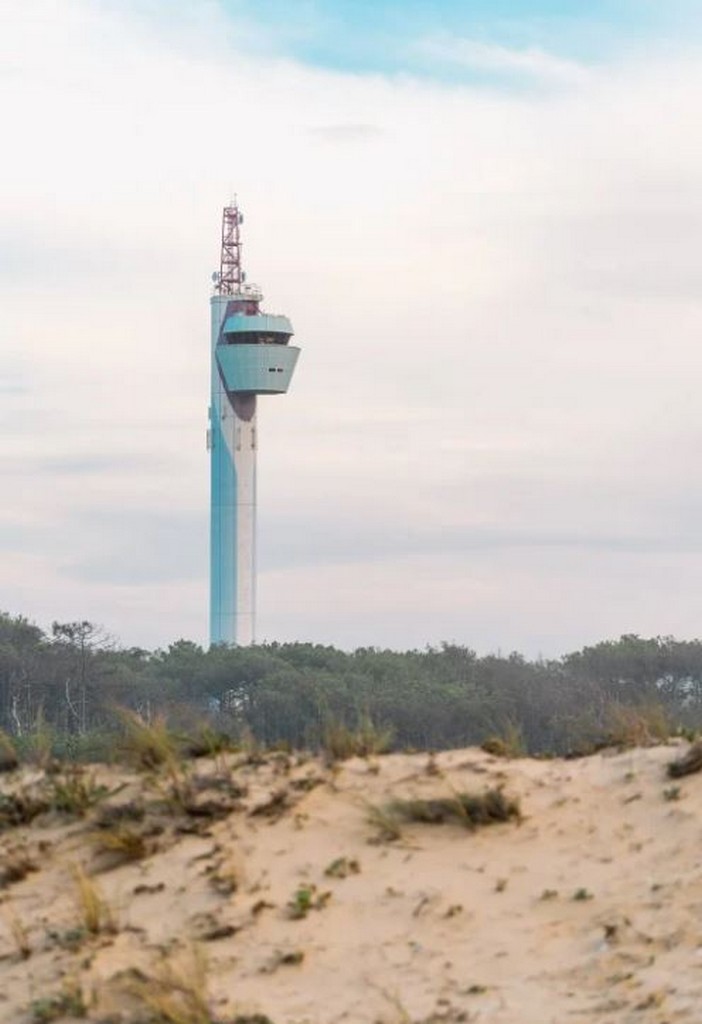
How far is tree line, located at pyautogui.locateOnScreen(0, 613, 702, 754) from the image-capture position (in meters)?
63.6

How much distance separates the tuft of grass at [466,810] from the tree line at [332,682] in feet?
146

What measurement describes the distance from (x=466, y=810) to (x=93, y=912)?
269 centimetres

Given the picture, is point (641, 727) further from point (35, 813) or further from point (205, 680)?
point (205, 680)

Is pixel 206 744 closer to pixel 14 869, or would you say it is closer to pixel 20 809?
pixel 20 809

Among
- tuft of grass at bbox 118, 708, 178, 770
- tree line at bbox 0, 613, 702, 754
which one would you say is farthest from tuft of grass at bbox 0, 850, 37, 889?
tree line at bbox 0, 613, 702, 754

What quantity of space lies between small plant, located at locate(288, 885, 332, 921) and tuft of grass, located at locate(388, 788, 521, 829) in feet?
3.75

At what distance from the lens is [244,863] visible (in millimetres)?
11781

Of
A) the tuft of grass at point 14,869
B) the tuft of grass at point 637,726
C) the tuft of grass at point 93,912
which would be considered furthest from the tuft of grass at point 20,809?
the tuft of grass at point 637,726

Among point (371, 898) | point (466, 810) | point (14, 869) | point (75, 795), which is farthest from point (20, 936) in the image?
point (466, 810)

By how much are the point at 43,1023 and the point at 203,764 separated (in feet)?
11.1

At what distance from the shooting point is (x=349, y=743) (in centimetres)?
1359

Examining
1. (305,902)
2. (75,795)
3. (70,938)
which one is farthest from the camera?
(75,795)

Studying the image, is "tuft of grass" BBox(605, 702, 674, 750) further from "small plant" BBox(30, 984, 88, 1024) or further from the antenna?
the antenna

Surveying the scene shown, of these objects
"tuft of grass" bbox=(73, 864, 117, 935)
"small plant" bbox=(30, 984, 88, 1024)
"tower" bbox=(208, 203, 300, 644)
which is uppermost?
"tower" bbox=(208, 203, 300, 644)
